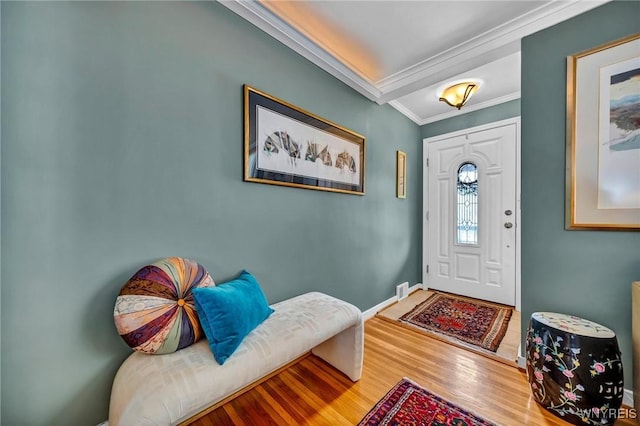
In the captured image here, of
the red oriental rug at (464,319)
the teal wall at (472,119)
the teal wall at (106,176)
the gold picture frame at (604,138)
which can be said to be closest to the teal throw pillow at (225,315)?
the teal wall at (106,176)

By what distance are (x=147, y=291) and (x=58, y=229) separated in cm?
45

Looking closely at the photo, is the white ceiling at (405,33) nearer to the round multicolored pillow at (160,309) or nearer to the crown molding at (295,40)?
the crown molding at (295,40)

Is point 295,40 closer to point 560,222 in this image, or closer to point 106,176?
point 106,176

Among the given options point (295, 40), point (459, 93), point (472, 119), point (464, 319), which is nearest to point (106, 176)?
point (295, 40)

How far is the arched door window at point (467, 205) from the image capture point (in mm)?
3102

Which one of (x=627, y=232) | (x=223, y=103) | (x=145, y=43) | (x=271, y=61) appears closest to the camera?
(x=145, y=43)

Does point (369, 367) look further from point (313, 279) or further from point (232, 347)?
point (232, 347)

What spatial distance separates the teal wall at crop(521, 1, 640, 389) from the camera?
1.39 metres

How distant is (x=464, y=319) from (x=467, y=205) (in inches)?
59.6

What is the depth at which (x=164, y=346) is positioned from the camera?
3.46 ft

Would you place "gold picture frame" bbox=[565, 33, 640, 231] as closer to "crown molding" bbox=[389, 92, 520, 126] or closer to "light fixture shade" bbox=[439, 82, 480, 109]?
"light fixture shade" bbox=[439, 82, 480, 109]

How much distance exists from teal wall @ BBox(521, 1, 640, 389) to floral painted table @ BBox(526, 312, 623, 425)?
0.22m

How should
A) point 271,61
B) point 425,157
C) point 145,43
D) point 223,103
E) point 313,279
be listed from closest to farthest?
point 145,43 < point 223,103 < point 271,61 < point 313,279 < point 425,157

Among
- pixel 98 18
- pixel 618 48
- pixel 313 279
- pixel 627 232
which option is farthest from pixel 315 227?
pixel 618 48
